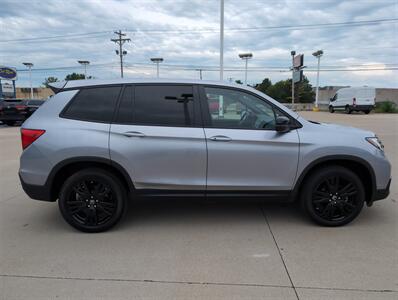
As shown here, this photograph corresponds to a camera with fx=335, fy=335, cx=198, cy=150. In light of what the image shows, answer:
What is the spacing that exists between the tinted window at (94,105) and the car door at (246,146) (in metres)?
1.12

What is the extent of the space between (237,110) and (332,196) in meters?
1.59

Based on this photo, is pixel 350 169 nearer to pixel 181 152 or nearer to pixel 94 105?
pixel 181 152

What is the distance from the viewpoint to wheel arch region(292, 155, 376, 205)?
13.3ft

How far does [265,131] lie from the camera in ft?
13.2

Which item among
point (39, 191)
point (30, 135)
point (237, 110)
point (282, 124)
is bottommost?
point (39, 191)

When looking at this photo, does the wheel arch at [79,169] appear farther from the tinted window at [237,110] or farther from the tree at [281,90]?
the tree at [281,90]

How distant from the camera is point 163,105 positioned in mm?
4055

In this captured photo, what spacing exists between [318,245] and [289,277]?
818mm

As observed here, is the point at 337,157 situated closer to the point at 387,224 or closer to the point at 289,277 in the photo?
the point at 387,224

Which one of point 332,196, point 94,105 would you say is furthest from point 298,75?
point 94,105

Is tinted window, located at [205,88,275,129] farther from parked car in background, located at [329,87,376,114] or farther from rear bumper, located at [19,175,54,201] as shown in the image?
parked car in background, located at [329,87,376,114]

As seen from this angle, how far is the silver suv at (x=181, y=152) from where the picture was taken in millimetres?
3928

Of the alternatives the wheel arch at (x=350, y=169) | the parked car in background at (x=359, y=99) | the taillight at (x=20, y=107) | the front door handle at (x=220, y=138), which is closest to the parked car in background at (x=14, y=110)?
the taillight at (x=20, y=107)

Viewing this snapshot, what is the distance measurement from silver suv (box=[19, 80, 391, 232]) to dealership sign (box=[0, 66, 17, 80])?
31.5 m
